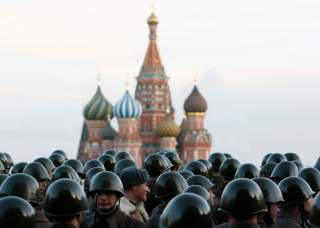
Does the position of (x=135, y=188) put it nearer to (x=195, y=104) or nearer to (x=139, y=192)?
(x=139, y=192)

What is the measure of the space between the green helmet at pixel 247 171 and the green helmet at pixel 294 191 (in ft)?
7.46

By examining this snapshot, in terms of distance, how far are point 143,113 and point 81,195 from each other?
8238cm

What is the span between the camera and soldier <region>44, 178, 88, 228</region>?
22.0 ft

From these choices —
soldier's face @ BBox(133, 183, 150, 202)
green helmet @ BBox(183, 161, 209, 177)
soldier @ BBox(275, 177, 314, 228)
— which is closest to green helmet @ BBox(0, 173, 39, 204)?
soldier's face @ BBox(133, 183, 150, 202)

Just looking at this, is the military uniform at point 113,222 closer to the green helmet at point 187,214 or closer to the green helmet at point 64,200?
the green helmet at point 64,200

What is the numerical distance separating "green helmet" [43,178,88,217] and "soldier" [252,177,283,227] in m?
1.44

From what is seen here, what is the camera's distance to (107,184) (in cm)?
746

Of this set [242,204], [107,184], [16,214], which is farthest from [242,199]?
[16,214]

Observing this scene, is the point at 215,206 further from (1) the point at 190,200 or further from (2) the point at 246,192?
(1) the point at 190,200

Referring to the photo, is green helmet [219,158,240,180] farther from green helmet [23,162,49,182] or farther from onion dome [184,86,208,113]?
onion dome [184,86,208,113]

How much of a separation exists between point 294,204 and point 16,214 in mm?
2759

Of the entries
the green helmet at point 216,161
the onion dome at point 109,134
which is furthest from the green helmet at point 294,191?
the onion dome at point 109,134

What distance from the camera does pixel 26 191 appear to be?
7684mm

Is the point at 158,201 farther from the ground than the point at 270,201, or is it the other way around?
the point at 270,201
